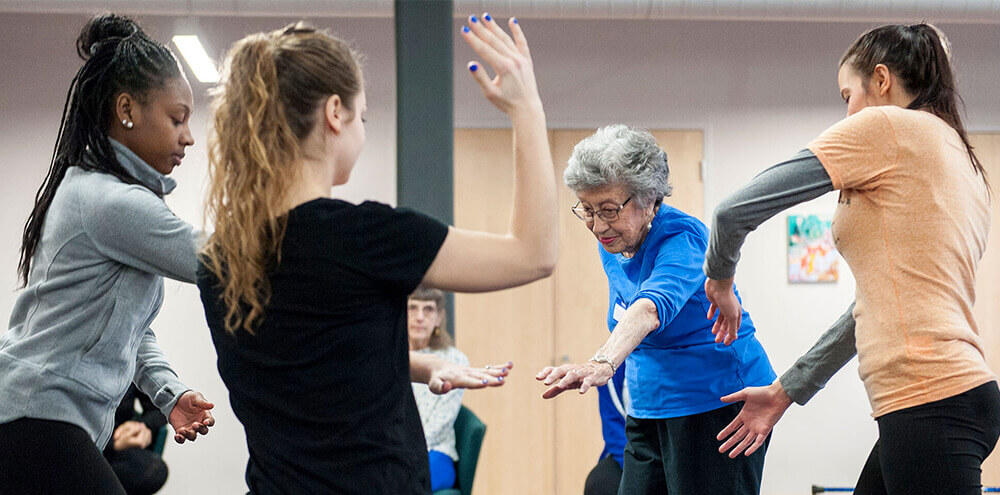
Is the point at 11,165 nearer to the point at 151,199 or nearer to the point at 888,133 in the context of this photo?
the point at 151,199

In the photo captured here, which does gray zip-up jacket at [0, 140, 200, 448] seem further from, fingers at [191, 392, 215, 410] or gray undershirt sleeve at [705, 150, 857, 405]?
gray undershirt sleeve at [705, 150, 857, 405]

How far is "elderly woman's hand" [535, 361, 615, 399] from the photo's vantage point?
1.62 m

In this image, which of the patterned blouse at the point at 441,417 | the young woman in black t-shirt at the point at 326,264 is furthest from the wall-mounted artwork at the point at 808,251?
the young woman in black t-shirt at the point at 326,264

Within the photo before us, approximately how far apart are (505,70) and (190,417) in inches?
41.8

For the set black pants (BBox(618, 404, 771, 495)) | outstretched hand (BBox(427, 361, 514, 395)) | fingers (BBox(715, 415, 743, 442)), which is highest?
outstretched hand (BBox(427, 361, 514, 395))

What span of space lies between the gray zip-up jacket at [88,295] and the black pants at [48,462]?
23 mm

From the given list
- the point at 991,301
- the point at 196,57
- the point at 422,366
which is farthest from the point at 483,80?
the point at 991,301

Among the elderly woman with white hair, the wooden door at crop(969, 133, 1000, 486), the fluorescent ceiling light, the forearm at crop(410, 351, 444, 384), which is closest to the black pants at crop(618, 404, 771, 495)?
the elderly woman with white hair

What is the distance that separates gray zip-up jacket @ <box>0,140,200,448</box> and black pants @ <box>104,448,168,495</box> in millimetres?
2663

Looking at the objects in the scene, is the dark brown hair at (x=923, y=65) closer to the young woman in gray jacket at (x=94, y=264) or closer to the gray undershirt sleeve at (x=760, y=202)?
the gray undershirt sleeve at (x=760, y=202)

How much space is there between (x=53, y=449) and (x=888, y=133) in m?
1.53

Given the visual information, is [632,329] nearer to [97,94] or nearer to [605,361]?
[605,361]

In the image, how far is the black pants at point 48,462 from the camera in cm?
143

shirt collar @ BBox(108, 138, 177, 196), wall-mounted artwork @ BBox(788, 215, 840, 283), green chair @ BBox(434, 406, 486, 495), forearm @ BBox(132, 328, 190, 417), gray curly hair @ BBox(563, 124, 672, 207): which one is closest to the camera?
shirt collar @ BBox(108, 138, 177, 196)
